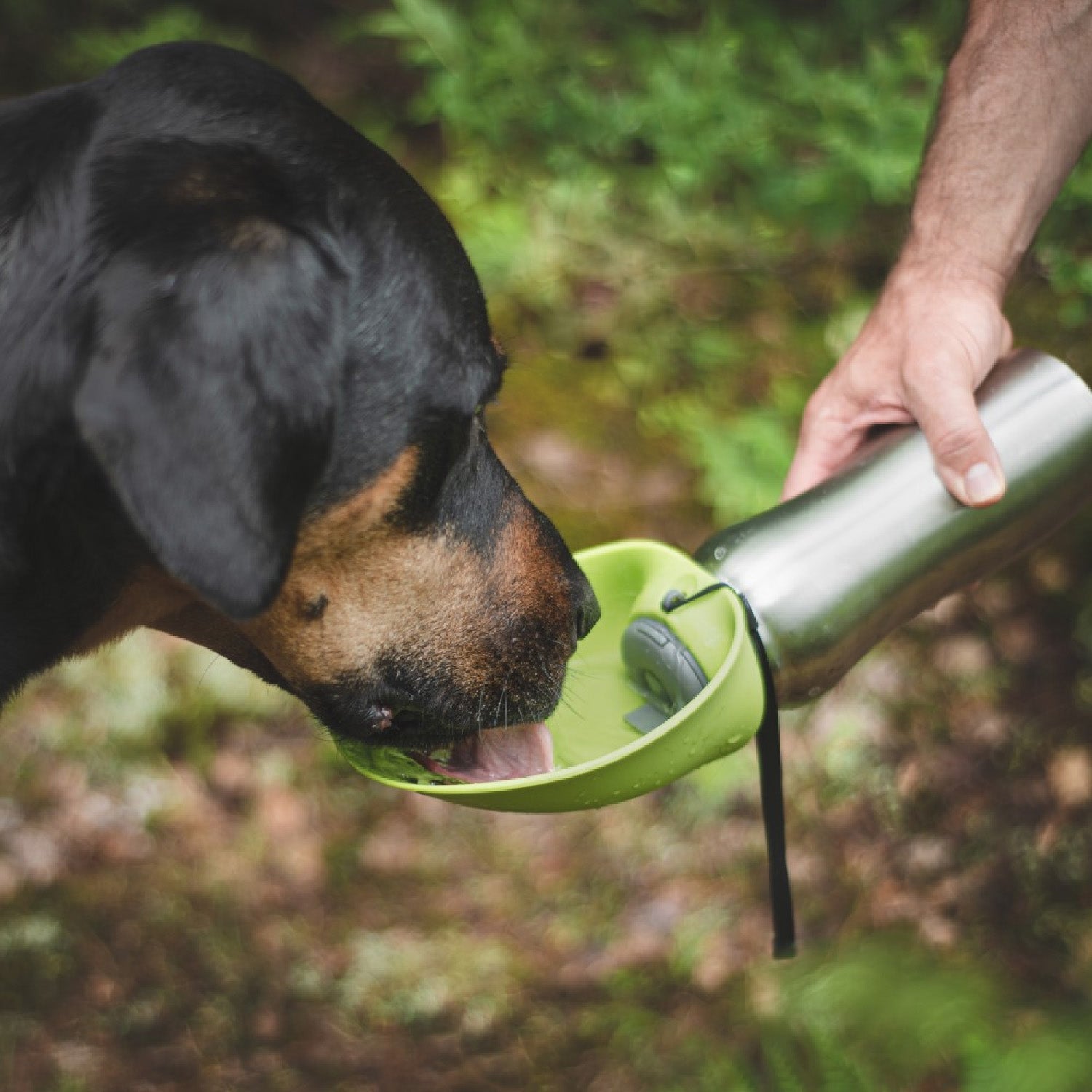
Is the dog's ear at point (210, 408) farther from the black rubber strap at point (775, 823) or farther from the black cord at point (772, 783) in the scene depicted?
the black rubber strap at point (775, 823)

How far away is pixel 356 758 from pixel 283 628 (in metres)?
0.39

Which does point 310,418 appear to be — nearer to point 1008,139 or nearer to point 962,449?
point 962,449

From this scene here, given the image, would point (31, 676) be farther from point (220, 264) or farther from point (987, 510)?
point (987, 510)

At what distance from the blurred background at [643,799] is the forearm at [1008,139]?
3.00 feet

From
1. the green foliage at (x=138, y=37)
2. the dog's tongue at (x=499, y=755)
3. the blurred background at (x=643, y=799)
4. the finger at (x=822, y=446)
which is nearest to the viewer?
the dog's tongue at (x=499, y=755)

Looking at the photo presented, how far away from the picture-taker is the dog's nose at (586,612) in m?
2.32

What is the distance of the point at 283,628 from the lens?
205 centimetres

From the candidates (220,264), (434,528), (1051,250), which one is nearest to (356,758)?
(434,528)

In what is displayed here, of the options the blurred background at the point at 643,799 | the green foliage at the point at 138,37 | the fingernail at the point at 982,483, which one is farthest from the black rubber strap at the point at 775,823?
the green foliage at the point at 138,37

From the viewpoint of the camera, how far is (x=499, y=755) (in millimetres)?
2373

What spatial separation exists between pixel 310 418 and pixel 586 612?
2.54 ft

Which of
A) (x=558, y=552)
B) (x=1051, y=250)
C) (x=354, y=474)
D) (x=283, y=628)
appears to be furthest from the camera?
(x=1051, y=250)

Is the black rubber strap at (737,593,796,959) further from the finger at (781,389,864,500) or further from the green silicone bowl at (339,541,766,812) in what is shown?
the finger at (781,389,864,500)

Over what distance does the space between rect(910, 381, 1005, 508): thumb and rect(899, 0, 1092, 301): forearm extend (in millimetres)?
370
